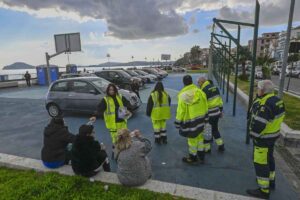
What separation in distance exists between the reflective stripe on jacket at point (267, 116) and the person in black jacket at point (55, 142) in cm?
290

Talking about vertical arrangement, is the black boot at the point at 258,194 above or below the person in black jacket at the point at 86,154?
below

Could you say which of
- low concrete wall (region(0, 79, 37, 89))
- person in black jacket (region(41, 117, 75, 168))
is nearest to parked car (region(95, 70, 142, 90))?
person in black jacket (region(41, 117, 75, 168))

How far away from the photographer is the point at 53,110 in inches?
339

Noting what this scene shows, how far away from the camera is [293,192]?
3209 mm

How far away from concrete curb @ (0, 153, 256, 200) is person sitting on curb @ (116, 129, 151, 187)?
0.57 ft

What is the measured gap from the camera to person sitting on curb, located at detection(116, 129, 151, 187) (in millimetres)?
2979

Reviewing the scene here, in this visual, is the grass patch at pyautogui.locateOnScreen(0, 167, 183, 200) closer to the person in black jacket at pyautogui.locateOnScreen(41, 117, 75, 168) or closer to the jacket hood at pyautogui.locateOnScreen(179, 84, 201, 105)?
the person in black jacket at pyautogui.locateOnScreen(41, 117, 75, 168)

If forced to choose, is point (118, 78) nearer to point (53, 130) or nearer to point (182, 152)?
point (182, 152)

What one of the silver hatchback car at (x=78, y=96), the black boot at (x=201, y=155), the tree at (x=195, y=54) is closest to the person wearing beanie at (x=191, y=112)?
the black boot at (x=201, y=155)

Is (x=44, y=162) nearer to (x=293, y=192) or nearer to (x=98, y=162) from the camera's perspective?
(x=98, y=162)

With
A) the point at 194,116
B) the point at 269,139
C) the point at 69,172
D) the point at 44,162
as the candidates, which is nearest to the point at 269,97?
the point at 269,139

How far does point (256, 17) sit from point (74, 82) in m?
6.65

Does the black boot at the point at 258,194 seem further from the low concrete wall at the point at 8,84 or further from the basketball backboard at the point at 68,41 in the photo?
the low concrete wall at the point at 8,84

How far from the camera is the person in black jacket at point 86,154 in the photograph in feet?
10.2
